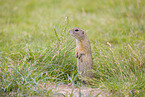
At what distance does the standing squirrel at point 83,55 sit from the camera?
137 inches

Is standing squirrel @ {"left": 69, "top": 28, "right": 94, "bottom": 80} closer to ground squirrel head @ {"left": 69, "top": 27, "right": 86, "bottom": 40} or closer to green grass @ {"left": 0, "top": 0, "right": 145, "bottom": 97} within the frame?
ground squirrel head @ {"left": 69, "top": 27, "right": 86, "bottom": 40}

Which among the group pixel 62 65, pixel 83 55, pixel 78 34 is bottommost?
pixel 62 65

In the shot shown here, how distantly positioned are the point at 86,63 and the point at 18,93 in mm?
1308

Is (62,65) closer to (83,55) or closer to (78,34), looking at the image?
(83,55)

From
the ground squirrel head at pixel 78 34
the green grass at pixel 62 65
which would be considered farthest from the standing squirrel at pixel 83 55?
the green grass at pixel 62 65

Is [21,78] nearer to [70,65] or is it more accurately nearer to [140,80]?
[70,65]

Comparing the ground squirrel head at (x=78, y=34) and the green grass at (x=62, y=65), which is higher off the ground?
the ground squirrel head at (x=78, y=34)

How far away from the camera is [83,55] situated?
360cm

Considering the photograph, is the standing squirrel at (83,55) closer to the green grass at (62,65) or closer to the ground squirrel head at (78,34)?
the ground squirrel head at (78,34)

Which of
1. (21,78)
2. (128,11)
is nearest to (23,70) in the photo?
(21,78)

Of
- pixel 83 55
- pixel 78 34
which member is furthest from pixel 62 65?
pixel 78 34

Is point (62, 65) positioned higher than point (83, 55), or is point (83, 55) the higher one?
point (83, 55)

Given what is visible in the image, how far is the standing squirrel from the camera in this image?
137 inches

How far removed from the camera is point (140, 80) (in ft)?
10.00
